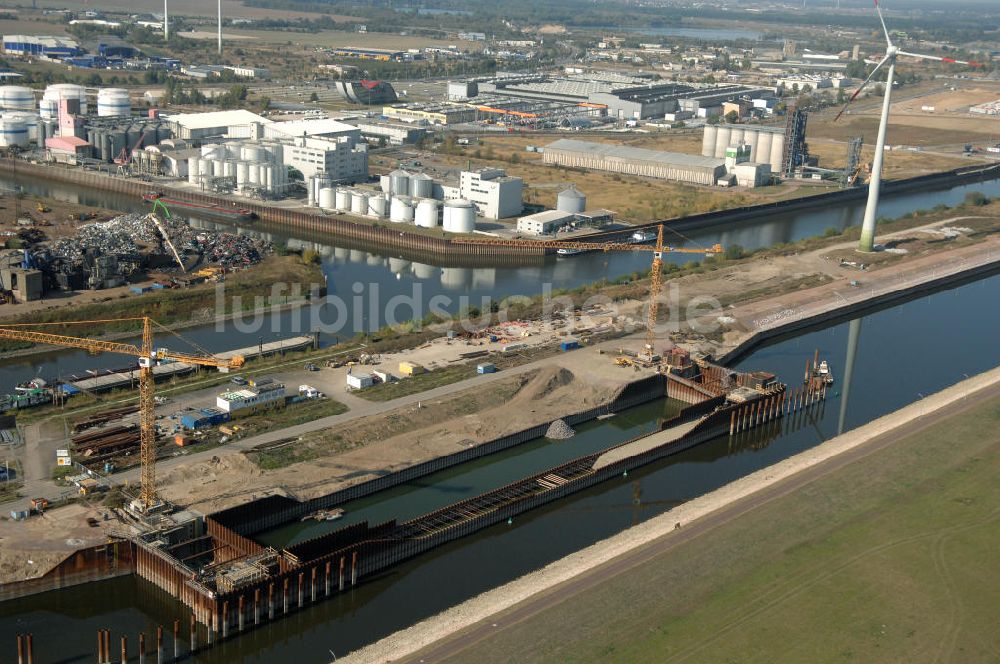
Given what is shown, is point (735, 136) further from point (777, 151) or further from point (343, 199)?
point (343, 199)

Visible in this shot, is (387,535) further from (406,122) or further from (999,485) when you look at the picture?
(406,122)

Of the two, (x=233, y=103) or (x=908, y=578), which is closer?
(x=908, y=578)

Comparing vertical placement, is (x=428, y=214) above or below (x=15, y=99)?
below

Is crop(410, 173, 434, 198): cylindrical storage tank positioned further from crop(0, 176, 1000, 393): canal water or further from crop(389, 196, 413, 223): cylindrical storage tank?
crop(0, 176, 1000, 393): canal water

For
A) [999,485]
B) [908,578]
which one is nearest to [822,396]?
[999,485]

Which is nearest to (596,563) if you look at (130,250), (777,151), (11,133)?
(130,250)

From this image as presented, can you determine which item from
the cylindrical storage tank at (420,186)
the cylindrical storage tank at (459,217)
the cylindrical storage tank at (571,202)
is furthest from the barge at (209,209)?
the cylindrical storage tank at (571,202)
